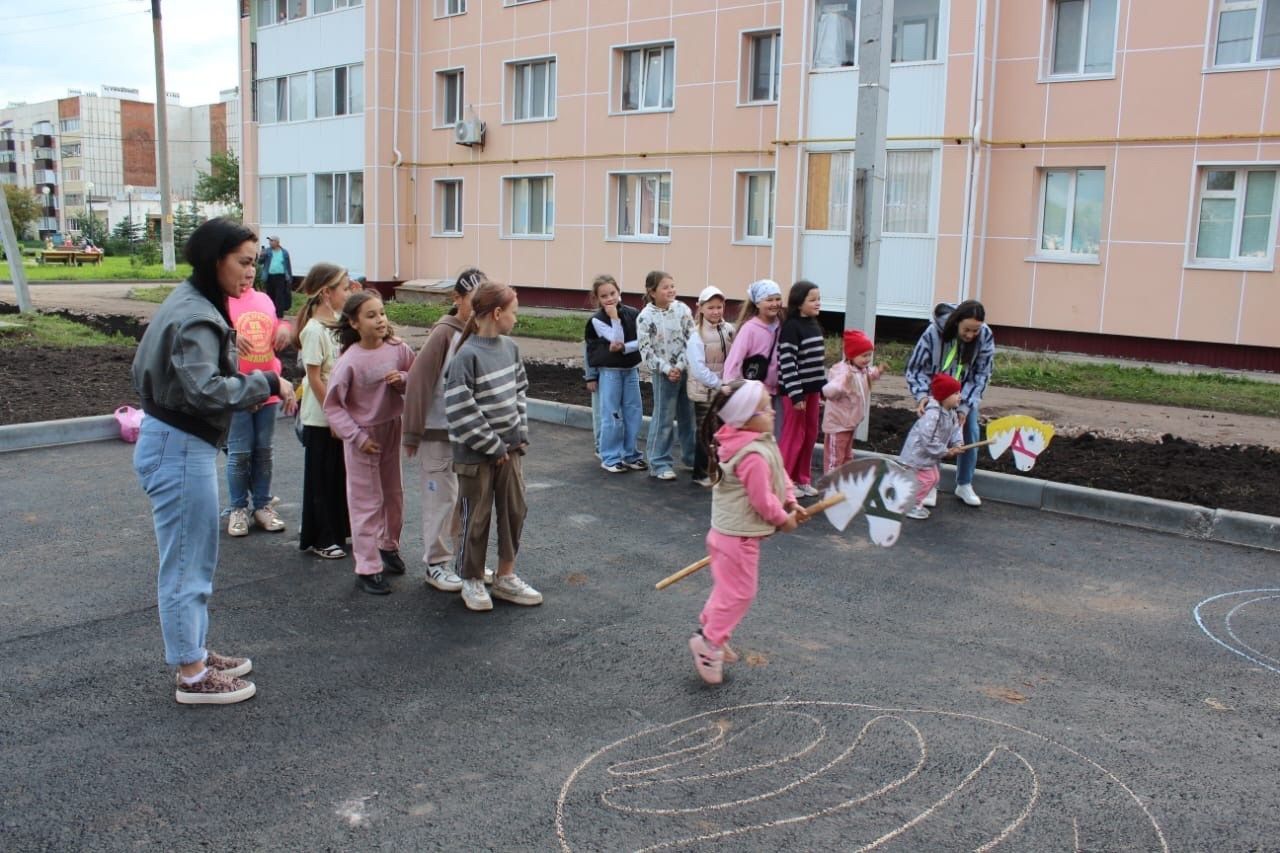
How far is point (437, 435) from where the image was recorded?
241 inches

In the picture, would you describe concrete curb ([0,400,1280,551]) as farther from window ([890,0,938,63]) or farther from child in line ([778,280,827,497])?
window ([890,0,938,63])

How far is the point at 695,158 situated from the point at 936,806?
21138 millimetres

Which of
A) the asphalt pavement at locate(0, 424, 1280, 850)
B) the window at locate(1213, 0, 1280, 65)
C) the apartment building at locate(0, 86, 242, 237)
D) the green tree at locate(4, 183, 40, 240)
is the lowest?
the asphalt pavement at locate(0, 424, 1280, 850)

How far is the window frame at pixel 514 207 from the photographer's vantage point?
26875 millimetres

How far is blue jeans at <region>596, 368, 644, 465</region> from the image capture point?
9.52 meters

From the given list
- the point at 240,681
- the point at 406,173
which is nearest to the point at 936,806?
the point at 240,681

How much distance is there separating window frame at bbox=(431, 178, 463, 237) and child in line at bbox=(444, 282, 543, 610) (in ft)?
80.2

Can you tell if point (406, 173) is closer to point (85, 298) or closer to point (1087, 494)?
point (85, 298)

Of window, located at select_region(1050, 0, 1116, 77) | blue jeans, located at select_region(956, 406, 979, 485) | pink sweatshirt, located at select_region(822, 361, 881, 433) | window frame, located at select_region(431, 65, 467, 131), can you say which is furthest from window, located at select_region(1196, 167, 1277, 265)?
window frame, located at select_region(431, 65, 467, 131)

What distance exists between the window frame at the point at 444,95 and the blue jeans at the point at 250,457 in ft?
76.7

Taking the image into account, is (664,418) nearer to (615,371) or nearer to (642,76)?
(615,371)

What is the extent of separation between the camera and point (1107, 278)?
1827 centimetres

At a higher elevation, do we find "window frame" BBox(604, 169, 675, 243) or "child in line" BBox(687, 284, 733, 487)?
"window frame" BBox(604, 169, 675, 243)

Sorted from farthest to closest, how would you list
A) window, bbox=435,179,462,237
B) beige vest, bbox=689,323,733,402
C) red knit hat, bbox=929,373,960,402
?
1. window, bbox=435,179,462,237
2. beige vest, bbox=689,323,733,402
3. red knit hat, bbox=929,373,960,402
